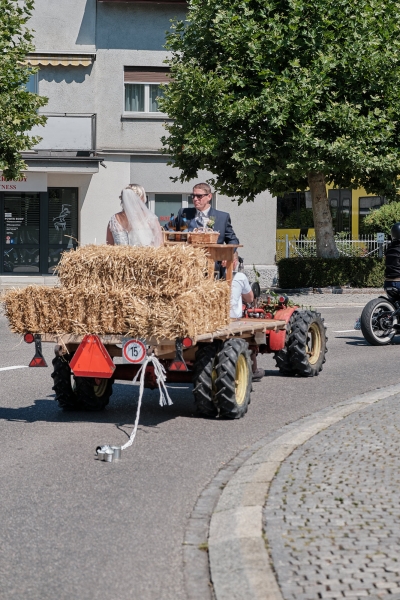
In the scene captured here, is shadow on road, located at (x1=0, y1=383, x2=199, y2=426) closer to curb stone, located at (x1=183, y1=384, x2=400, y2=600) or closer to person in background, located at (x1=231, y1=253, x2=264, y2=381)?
person in background, located at (x1=231, y1=253, x2=264, y2=381)

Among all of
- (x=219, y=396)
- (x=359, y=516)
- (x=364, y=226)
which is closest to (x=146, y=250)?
(x=219, y=396)

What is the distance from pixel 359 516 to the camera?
18.2 ft

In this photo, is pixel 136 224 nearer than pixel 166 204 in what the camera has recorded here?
Yes

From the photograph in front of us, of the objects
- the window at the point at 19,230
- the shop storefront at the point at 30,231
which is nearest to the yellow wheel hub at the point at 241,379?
the shop storefront at the point at 30,231

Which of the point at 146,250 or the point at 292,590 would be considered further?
the point at 146,250

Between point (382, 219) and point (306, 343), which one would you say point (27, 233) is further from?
point (306, 343)

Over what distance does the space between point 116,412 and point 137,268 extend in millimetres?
1705

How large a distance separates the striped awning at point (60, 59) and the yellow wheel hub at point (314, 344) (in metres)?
22.6

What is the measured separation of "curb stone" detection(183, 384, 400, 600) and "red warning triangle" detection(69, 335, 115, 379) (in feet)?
4.57

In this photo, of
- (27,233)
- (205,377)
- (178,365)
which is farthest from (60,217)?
(178,365)

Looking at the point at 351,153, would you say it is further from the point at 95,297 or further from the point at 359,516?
the point at 359,516

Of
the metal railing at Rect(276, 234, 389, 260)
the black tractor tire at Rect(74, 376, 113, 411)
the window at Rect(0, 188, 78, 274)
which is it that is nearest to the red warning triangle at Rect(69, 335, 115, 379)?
the black tractor tire at Rect(74, 376, 113, 411)

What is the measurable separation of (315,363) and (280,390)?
111 centimetres

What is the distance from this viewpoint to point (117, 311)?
8625 mm
